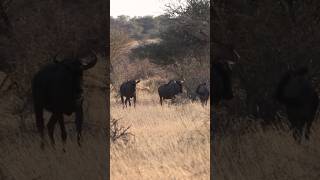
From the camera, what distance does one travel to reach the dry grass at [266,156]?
7.83 metres

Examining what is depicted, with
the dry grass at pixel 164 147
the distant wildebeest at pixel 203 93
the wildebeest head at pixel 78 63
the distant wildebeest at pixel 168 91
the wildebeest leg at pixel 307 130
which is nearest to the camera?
the wildebeest head at pixel 78 63

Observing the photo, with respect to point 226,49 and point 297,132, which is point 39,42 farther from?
point 297,132

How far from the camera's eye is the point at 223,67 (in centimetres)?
846

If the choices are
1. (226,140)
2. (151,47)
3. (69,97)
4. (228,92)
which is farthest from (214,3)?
(151,47)

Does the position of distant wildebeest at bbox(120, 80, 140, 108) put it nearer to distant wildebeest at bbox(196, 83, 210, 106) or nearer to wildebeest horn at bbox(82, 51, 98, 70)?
distant wildebeest at bbox(196, 83, 210, 106)

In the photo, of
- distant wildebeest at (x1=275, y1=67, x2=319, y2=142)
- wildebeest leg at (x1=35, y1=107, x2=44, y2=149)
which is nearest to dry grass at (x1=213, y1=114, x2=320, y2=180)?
distant wildebeest at (x1=275, y1=67, x2=319, y2=142)

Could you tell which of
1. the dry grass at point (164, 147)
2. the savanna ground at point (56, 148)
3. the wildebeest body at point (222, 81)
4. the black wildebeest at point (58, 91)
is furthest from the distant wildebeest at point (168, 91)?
the black wildebeest at point (58, 91)

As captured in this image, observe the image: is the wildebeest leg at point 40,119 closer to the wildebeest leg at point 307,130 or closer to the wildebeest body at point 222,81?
the wildebeest body at point 222,81

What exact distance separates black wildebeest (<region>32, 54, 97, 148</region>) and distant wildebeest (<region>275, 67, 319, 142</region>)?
300 cm

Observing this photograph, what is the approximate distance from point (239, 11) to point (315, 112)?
1.89 metres

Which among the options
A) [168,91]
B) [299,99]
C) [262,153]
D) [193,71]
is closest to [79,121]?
[262,153]

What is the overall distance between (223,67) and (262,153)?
1.44 meters

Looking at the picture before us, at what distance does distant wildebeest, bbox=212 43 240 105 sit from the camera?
27.5 ft

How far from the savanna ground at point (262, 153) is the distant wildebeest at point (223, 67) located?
0.40 meters
